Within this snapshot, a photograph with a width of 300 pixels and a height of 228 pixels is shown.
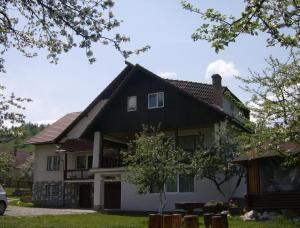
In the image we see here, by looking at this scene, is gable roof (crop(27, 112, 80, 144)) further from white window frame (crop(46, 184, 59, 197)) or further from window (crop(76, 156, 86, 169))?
white window frame (crop(46, 184, 59, 197))

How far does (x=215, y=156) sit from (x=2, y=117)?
13.3 metres

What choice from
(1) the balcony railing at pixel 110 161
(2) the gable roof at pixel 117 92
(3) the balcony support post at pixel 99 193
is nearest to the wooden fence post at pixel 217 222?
(2) the gable roof at pixel 117 92

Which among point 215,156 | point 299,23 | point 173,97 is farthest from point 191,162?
point 299,23

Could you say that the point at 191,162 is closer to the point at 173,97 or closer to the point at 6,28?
the point at 173,97

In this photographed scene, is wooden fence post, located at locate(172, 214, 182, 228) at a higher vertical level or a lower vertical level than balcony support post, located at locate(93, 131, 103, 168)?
lower

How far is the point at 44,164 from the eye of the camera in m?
43.9

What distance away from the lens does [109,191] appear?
35594 millimetres

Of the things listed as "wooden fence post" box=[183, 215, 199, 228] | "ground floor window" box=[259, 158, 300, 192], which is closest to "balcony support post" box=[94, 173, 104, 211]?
"ground floor window" box=[259, 158, 300, 192]

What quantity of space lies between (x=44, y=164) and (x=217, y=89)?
1866cm

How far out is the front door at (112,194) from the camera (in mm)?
35031

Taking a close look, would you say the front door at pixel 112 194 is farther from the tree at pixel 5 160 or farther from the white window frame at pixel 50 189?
the tree at pixel 5 160

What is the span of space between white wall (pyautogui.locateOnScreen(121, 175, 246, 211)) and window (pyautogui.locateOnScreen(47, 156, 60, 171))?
484 inches

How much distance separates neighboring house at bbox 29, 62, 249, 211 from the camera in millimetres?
29281

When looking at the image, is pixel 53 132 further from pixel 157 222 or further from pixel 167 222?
pixel 167 222
